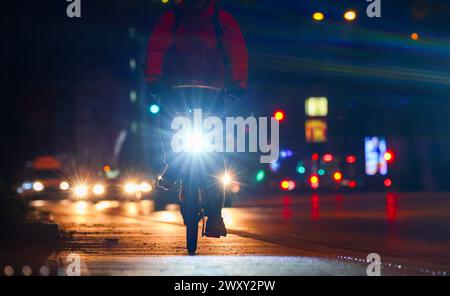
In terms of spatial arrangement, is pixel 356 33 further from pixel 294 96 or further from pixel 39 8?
pixel 39 8

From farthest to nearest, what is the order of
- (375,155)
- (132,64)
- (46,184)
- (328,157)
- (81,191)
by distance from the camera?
1. (132,64)
2. (328,157)
3. (375,155)
4. (46,184)
5. (81,191)

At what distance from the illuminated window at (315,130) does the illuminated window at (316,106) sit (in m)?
0.59

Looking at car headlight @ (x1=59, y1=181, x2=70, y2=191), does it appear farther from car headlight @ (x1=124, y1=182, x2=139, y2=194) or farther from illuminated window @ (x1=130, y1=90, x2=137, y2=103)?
illuminated window @ (x1=130, y1=90, x2=137, y2=103)

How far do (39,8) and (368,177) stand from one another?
1278 inches

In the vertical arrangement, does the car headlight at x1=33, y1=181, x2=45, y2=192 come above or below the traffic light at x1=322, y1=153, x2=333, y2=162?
below

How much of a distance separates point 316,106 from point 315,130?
172 cm

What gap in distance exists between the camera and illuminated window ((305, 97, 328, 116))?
163 ft

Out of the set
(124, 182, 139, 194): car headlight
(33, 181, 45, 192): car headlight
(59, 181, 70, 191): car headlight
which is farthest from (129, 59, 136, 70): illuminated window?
(124, 182, 139, 194): car headlight

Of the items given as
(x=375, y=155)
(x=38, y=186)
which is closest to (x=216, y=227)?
(x=38, y=186)

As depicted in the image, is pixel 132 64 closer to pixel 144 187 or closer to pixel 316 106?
pixel 316 106

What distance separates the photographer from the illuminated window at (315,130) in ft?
168

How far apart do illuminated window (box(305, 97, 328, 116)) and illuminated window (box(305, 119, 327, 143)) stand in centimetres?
59

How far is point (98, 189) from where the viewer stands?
34.9 meters

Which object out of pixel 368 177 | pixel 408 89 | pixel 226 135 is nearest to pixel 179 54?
pixel 226 135
